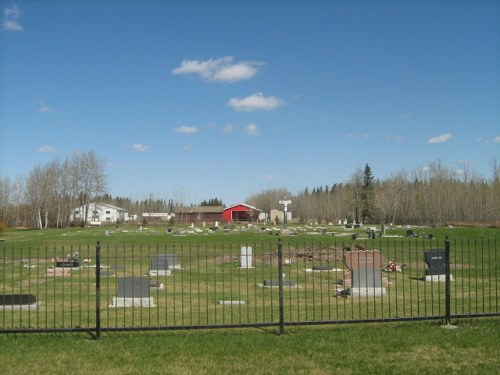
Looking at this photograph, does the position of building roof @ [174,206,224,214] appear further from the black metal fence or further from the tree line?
the black metal fence

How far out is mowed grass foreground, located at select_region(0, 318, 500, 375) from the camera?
6.91m

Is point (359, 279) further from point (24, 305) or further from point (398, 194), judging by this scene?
point (398, 194)

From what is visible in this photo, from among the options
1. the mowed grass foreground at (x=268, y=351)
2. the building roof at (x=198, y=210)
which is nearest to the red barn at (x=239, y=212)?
the building roof at (x=198, y=210)

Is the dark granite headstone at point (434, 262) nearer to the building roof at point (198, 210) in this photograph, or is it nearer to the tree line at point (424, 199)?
the tree line at point (424, 199)

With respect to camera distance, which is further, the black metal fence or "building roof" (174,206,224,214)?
"building roof" (174,206,224,214)

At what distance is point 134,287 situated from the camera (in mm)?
12523

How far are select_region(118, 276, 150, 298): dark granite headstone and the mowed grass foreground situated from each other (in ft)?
11.6

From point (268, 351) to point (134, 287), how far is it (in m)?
5.66

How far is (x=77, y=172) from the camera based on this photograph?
9400cm

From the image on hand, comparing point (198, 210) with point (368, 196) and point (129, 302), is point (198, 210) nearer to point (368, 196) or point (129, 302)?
point (368, 196)

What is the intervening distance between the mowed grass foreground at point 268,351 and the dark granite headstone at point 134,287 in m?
3.53

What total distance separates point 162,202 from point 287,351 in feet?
451

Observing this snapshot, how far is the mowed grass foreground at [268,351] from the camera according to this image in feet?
22.7

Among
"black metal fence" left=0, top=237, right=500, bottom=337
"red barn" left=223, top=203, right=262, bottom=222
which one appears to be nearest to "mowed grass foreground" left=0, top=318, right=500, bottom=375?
"black metal fence" left=0, top=237, right=500, bottom=337
